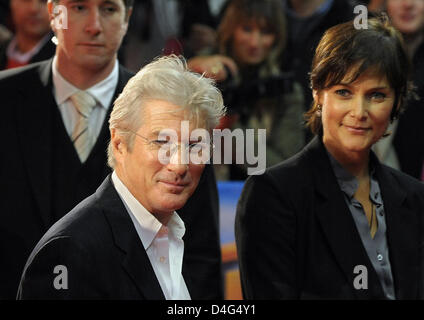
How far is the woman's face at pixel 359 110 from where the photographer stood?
1958mm

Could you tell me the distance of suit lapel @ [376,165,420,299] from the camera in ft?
6.34

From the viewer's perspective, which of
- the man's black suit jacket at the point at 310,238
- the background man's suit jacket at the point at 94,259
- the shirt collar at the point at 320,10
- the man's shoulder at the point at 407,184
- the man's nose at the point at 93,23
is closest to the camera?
the background man's suit jacket at the point at 94,259

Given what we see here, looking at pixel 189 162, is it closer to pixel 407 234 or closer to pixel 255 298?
pixel 255 298

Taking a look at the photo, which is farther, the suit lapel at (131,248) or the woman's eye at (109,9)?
the woman's eye at (109,9)

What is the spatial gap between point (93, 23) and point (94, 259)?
0.84 m

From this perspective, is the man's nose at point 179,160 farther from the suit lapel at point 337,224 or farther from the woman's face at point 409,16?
the woman's face at point 409,16

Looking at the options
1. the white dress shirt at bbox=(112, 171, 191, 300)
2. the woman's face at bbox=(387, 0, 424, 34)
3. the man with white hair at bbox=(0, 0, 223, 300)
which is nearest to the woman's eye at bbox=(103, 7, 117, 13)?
the man with white hair at bbox=(0, 0, 223, 300)

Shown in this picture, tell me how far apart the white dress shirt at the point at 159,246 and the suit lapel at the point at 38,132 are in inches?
18.1

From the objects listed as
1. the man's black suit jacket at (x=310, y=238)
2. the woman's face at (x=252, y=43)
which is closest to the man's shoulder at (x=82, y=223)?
the man's black suit jacket at (x=310, y=238)

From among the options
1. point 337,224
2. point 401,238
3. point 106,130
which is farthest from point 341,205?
point 106,130

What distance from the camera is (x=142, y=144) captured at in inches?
65.6
